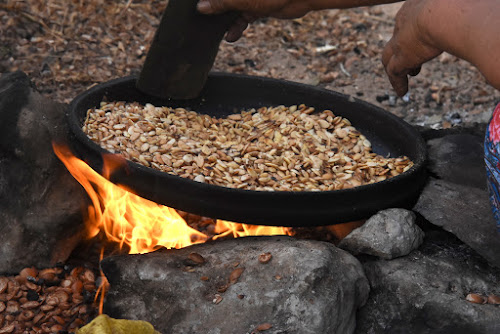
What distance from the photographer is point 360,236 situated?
7.54 ft

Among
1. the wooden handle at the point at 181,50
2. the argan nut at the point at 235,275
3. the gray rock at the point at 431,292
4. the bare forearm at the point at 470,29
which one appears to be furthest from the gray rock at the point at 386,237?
the wooden handle at the point at 181,50

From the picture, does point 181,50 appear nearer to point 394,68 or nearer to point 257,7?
point 257,7

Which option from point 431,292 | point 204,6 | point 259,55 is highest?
point 204,6

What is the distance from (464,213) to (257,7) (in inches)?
48.6

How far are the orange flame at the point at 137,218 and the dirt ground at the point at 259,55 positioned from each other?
1516 millimetres

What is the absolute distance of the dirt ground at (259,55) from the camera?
13.8 feet

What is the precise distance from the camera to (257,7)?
253cm

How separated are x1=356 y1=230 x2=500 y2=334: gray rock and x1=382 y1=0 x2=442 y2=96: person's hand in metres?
0.72

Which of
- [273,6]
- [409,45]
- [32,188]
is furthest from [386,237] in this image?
[32,188]

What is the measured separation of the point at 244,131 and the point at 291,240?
75 cm

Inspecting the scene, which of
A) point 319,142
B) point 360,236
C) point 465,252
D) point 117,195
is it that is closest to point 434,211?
point 465,252

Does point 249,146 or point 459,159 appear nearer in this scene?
point 249,146

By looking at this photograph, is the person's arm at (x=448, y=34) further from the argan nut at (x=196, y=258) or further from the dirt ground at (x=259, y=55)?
the dirt ground at (x=259, y=55)

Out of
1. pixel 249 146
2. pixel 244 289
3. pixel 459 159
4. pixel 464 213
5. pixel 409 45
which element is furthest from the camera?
pixel 459 159
